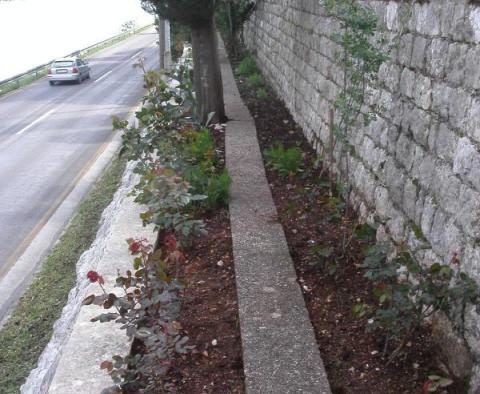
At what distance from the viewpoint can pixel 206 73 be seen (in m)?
10.3

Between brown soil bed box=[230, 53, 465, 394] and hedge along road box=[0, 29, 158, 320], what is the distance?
13.9ft

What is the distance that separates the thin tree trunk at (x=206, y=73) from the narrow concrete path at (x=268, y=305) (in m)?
3.48

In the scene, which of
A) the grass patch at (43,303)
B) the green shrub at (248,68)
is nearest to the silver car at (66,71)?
the green shrub at (248,68)

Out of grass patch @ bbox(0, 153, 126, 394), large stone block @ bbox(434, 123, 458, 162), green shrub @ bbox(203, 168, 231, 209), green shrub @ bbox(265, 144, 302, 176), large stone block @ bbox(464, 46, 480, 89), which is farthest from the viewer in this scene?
green shrub @ bbox(265, 144, 302, 176)

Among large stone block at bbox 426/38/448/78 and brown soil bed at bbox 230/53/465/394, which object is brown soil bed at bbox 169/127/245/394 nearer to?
brown soil bed at bbox 230/53/465/394

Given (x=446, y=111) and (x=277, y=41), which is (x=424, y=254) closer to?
(x=446, y=111)

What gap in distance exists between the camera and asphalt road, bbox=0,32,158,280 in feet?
36.2

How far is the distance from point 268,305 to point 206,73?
22.1 ft

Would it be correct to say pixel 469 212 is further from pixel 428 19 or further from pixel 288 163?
pixel 288 163

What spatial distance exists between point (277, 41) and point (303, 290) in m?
9.02

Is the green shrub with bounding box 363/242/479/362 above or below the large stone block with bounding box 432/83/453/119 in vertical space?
below

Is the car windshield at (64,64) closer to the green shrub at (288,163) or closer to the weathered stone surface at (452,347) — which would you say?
the green shrub at (288,163)

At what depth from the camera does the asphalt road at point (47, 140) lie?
11047 mm

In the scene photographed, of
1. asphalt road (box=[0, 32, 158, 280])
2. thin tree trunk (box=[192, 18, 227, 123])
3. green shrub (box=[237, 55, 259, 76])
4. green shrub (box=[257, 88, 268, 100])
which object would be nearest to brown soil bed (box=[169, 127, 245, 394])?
asphalt road (box=[0, 32, 158, 280])
